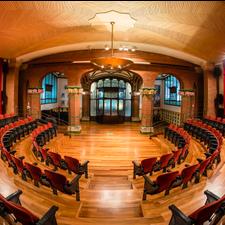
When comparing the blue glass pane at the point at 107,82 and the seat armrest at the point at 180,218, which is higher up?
the blue glass pane at the point at 107,82

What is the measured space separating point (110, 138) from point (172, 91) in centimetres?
739

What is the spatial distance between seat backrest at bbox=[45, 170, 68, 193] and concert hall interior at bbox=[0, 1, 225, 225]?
0.02 m

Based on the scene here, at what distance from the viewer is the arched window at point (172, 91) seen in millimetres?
16673

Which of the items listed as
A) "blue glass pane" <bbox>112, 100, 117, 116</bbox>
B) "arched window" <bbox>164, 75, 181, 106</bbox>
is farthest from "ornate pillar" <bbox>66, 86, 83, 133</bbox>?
"arched window" <bbox>164, 75, 181, 106</bbox>

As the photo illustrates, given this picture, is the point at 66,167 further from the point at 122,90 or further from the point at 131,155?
the point at 122,90

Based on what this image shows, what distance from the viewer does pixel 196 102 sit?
14.3 metres

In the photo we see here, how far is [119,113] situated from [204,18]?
14.7 m

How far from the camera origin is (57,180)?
3732 mm

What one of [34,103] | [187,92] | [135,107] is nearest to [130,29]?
[187,92]

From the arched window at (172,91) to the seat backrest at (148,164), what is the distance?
467 inches

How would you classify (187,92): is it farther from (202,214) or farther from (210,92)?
(202,214)

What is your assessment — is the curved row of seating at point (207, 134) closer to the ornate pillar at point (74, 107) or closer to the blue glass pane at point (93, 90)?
the ornate pillar at point (74, 107)

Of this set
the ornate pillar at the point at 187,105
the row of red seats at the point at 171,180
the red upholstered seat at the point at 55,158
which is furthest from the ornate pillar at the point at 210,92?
the red upholstered seat at the point at 55,158

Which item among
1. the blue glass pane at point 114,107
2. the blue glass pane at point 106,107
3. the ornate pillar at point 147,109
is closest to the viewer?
the ornate pillar at point 147,109
